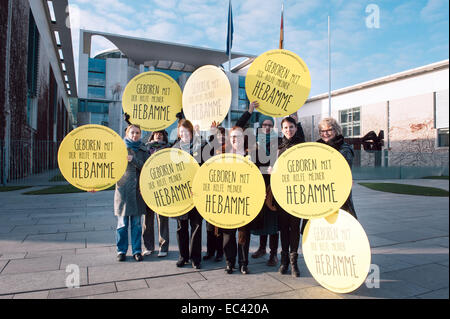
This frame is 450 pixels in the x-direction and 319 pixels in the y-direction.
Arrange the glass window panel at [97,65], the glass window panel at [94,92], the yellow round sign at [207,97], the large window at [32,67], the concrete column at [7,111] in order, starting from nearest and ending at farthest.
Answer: the yellow round sign at [207,97] < the concrete column at [7,111] < the large window at [32,67] < the glass window panel at [94,92] < the glass window panel at [97,65]

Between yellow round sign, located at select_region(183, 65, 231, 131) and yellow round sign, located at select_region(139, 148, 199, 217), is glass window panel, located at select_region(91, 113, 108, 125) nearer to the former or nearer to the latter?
yellow round sign, located at select_region(183, 65, 231, 131)

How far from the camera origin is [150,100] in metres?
3.95

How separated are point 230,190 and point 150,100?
65.8 inches

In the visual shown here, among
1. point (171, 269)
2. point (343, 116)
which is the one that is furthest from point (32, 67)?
point (343, 116)

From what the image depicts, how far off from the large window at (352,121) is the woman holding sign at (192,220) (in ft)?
87.3

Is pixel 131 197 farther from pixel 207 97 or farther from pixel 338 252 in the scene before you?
pixel 338 252

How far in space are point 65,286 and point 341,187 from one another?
2904 millimetres

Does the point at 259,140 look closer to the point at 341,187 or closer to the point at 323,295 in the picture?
the point at 341,187

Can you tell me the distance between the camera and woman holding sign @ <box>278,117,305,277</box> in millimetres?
3449

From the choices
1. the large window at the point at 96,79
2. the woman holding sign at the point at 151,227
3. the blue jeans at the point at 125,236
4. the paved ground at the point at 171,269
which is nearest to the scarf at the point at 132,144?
the woman holding sign at the point at 151,227

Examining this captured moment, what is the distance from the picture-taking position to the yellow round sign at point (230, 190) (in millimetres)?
3189

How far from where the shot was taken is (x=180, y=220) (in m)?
3.80

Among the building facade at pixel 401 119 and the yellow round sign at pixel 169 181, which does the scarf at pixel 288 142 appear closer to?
the yellow round sign at pixel 169 181
